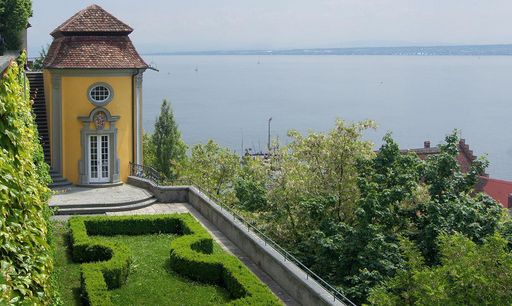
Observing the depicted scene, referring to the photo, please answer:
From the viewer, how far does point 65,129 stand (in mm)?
30734

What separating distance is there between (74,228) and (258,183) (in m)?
11.6

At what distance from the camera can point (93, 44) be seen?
31.4m

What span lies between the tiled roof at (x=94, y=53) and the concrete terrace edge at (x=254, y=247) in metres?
5.87

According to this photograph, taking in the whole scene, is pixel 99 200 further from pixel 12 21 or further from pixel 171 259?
pixel 12 21

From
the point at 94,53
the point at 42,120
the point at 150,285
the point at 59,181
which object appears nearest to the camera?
the point at 150,285

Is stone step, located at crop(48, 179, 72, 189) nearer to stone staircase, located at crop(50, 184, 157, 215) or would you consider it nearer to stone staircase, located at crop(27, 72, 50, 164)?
stone staircase, located at crop(50, 184, 157, 215)

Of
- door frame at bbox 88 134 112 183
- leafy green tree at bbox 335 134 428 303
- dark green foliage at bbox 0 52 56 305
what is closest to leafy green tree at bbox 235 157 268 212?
door frame at bbox 88 134 112 183

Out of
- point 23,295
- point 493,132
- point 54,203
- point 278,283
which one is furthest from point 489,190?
point 493,132

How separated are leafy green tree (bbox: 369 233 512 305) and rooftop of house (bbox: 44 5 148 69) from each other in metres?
19.9

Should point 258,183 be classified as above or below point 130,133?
below

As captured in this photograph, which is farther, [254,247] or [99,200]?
[99,200]

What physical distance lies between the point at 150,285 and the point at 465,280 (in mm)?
7796

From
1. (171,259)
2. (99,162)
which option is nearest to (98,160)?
(99,162)

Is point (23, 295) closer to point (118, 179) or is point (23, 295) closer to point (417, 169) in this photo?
point (417, 169)
